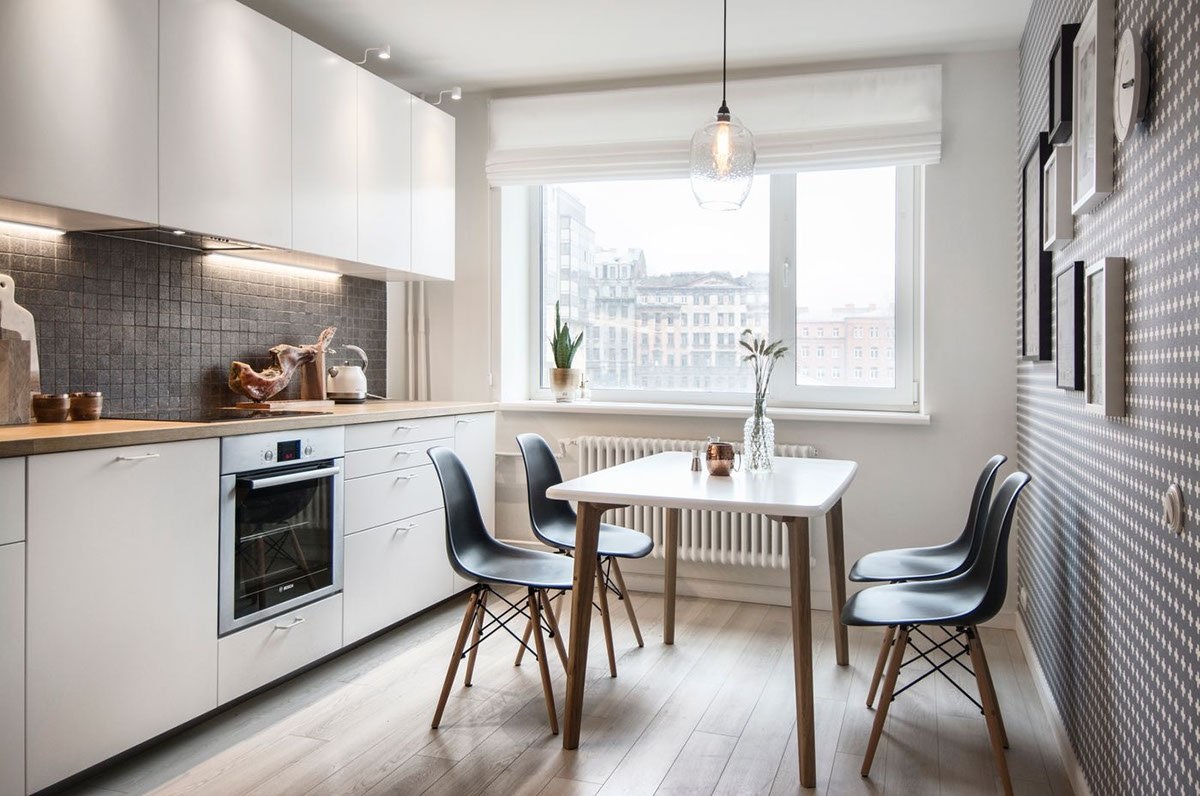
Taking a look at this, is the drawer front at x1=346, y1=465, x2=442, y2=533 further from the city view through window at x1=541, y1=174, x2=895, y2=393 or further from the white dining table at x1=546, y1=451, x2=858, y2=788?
the city view through window at x1=541, y1=174, x2=895, y2=393

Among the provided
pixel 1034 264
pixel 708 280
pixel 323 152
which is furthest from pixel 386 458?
pixel 1034 264

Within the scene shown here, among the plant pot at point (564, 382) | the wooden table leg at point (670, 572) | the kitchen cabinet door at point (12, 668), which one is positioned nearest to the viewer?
the kitchen cabinet door at point (12, 668)

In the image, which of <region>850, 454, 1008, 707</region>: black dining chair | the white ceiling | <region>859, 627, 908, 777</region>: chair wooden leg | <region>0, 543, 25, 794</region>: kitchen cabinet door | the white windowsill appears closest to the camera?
<region>0, 543, 25, 794</region>: kitchen cabinet door

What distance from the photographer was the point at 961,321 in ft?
12.8

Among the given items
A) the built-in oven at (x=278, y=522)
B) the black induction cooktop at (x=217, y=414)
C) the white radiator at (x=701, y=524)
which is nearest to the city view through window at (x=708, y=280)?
the white radiator at (x=701, y=524)

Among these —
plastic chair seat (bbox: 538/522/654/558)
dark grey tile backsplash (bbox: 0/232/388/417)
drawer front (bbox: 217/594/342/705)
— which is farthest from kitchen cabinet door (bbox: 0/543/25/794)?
plastic chair seat (bbox: 538/522/654/558)

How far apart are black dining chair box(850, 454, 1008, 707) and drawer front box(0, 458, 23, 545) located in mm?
2361

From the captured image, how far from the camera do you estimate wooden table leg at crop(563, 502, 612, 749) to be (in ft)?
8.55

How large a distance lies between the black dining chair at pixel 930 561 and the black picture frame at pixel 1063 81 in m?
1.03

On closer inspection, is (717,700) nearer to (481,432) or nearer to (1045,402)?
(1045,402)

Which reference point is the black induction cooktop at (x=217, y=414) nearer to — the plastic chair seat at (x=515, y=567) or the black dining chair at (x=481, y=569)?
the black dining chair at (x=481, y=569)

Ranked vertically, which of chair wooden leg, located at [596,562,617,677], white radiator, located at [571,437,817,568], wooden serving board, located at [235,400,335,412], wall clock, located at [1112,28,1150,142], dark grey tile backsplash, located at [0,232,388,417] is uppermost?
wall clock, located at [1112,28,1150,142]

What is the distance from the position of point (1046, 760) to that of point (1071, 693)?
23 cm

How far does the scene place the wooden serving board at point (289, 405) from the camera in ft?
11.1
